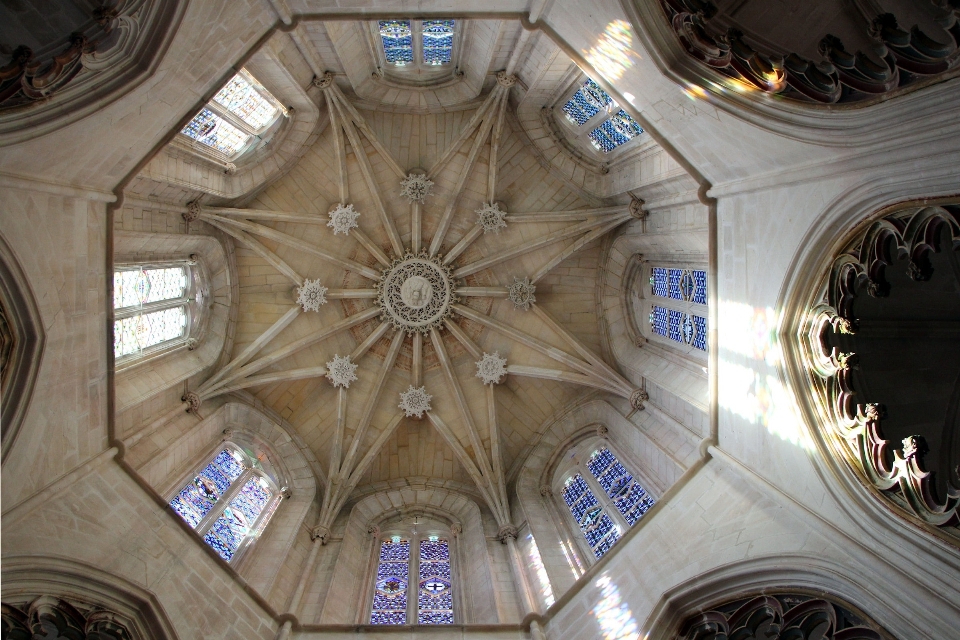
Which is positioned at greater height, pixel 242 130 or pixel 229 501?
pixel 242 130

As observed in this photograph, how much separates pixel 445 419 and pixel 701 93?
10.5 m

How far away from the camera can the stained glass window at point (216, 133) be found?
1251cm

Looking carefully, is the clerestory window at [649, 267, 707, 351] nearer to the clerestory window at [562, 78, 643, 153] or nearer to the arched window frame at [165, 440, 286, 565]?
the clerestory window at [562, 78, 643, 153]

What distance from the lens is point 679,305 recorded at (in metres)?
13.2

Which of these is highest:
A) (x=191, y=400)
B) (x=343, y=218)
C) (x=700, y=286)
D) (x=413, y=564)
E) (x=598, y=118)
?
(x=343, y=218)

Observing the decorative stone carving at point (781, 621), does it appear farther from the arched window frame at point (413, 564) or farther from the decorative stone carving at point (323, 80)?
the decorative stone carving at point (323, 80)

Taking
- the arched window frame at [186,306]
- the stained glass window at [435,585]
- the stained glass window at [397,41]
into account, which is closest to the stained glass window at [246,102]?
the stained glass window at [397,41]

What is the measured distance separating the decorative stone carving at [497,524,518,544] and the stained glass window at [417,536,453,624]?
1.19 meters

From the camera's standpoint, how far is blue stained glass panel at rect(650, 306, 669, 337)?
13859 mm

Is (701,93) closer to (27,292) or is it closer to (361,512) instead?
(27,292)

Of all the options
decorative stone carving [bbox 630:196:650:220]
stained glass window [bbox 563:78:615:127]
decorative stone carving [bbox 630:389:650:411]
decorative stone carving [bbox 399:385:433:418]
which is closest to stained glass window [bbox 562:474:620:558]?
decorative stone carving [bbox 630:389:650:411]

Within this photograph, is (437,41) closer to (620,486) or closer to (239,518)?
(620,486)

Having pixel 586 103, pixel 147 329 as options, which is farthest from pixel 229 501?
pixel 586 103

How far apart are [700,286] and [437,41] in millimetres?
7601
